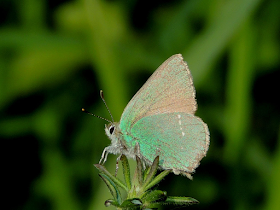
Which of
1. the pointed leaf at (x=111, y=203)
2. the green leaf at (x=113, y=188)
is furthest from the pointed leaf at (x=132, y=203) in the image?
the green leaf at (x=113, y=188)

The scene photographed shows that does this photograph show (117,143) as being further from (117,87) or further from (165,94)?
(117,87)

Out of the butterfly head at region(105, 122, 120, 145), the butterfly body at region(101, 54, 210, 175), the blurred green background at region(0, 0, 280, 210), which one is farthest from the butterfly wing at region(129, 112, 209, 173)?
the blurred green background at region(0, 0, 280, 210)

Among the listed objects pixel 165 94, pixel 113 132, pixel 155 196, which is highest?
pixel 165 94

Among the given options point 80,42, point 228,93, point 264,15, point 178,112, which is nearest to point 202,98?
point 228,93

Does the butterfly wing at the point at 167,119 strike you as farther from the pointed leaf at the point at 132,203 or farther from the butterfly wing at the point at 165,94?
the pointed leaf at the point at 132,203

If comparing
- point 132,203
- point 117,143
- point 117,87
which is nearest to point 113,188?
point 132,203

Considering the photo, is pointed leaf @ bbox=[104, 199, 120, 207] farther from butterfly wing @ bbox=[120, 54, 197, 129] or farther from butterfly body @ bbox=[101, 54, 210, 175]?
butterfly wing @ bbox=[120, 54, 197, 129]
